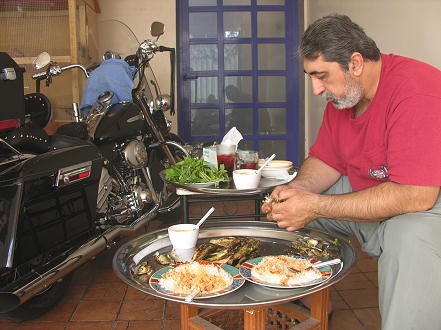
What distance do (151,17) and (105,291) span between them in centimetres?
320

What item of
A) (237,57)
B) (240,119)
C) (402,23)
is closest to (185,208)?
(402,23)

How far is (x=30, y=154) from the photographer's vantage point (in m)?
1.94

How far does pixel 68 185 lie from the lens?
200 cm

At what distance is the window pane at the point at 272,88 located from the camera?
199 inches

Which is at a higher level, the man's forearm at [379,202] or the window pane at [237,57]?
the window pane at [237,57]

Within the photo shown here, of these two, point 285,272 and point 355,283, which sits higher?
point 285,272

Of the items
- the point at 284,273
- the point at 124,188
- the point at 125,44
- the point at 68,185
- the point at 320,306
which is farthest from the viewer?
the point at 125,44

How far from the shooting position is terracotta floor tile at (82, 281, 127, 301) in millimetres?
2354

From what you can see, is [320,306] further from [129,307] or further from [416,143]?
[129,307]

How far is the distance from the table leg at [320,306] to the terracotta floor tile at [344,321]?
71 cm

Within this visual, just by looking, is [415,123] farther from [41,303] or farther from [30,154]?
[41,303]

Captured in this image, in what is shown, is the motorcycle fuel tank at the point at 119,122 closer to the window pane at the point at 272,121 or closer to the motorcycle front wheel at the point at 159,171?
the motorcycle front wheel at the point at 159,171

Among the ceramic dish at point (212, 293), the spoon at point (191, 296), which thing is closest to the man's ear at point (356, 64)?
the ceramic dish at point (212, 293)

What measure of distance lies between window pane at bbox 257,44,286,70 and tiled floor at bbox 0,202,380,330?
115 inches
